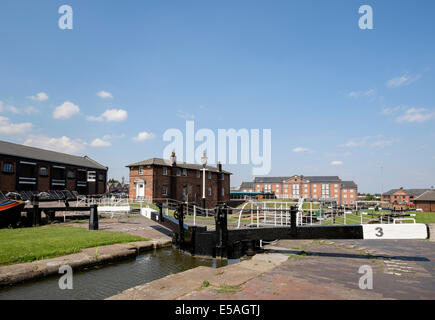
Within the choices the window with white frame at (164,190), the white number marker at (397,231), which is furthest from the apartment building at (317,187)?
the white number marker at (397,231)

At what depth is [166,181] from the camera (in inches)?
1481

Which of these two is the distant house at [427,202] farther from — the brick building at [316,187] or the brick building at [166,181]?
the brick building at [316,187]

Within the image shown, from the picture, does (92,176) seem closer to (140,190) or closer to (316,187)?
(140,190)

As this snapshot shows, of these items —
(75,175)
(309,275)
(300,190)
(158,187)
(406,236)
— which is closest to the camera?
(309,275)

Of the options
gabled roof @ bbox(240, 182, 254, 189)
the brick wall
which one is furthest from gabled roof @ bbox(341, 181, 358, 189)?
the brick wall

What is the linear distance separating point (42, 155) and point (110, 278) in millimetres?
36788

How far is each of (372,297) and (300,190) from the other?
103m

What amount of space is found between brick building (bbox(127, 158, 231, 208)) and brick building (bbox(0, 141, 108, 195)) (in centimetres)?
952

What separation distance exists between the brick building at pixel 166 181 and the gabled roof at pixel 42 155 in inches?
409

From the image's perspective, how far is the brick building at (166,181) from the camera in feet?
117
